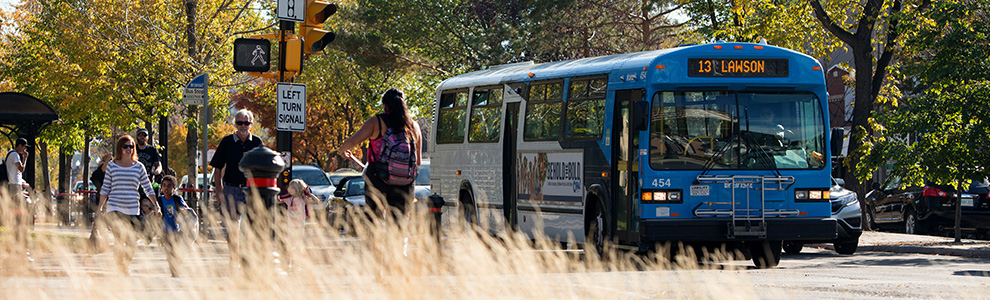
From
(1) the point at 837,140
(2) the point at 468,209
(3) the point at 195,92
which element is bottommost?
(2) the point at 468,209

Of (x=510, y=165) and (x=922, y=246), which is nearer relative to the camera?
(x=510, y=165)

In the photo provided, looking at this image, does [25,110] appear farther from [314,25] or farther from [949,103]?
[949,103]

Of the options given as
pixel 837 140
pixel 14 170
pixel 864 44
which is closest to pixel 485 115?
pixel 837 140

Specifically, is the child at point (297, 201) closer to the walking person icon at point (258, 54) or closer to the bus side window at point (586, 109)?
the walking person icon at point (258, 54)

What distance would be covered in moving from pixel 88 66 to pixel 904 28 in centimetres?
1678

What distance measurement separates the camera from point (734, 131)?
45.1 feet

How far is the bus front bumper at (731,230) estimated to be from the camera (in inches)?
524

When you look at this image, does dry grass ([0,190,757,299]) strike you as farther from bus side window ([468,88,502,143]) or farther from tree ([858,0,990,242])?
tree ([858,0,990,242])

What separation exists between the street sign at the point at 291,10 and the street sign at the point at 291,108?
792 millimetres

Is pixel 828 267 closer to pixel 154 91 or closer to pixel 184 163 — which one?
pixel 154 91

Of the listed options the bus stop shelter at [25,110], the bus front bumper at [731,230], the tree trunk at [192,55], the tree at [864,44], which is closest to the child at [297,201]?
the bus front bumper at [731,230]

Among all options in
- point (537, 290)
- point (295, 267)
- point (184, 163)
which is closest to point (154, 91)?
point (295, 267)

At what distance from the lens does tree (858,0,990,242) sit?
60.5 ft

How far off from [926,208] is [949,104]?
21.4 feet
